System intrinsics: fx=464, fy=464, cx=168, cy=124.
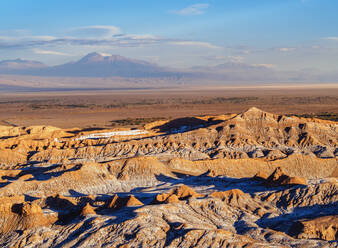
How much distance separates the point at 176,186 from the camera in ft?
101

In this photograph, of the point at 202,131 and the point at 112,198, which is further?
the point at 202,131

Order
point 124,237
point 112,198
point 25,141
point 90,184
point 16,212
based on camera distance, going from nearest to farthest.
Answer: point 124,237 < point 16,212 < point 112,198 < point 90,184 < point 25,141

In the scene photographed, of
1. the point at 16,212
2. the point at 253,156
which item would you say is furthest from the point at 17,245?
the point at 253,156

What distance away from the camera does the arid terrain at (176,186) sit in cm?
2147

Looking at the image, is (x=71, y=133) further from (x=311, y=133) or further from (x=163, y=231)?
(x=163, y=231)

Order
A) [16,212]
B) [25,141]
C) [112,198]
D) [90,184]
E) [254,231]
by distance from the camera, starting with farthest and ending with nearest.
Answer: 1. [25,141]
2. [90,184]
3. [112,198]
4. [16,212]
5. [254,231]

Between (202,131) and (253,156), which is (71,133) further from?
(253,156)

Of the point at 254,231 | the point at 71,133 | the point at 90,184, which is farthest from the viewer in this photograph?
the point at 71,133

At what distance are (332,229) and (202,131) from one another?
2492cm

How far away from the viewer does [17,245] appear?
70.5 feet

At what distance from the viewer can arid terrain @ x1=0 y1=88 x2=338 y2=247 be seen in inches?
845

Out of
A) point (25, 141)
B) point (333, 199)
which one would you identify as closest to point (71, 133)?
point (25, 141)

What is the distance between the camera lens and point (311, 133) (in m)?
47.8

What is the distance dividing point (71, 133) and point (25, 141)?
29.0 ft
